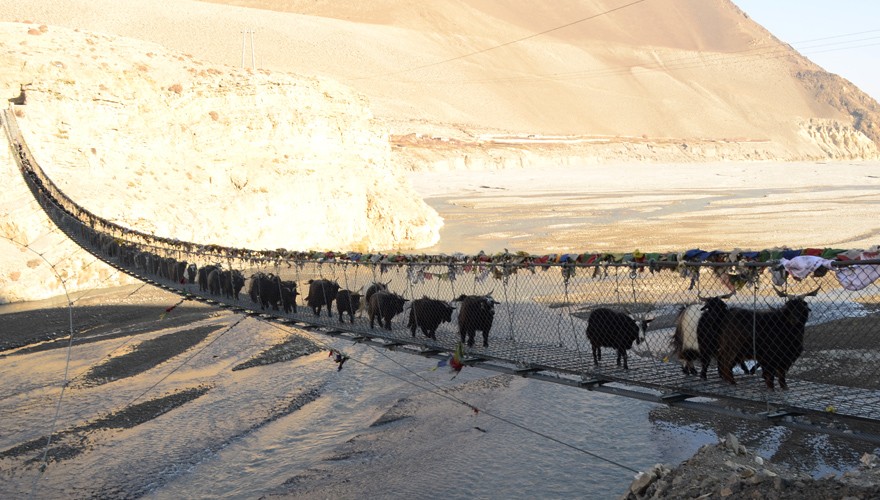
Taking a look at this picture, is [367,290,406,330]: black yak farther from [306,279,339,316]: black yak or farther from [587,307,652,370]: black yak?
[587,307,652,370]: black yak

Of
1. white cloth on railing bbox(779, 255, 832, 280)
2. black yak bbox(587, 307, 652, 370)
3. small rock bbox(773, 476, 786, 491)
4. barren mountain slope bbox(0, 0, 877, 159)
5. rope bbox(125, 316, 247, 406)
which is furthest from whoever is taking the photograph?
barren mountain slope bbox(0, 0, 877, 159)

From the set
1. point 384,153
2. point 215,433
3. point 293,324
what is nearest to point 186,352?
point 293,324

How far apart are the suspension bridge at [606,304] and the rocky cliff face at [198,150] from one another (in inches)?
164

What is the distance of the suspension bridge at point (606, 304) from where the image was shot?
301 inches

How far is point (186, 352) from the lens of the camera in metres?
17.3

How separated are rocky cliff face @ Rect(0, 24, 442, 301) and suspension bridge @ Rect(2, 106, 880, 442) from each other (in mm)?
4176

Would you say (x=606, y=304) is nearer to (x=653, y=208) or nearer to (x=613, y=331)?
(x=613, y=331)

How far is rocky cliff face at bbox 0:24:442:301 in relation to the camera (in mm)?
29359

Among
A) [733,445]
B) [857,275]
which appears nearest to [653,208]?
[733,445]

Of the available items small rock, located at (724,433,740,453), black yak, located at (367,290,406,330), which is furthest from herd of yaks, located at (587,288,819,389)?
black yak, located at (367,290,406,330)

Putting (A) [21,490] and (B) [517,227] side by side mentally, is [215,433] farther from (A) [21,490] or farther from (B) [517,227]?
(B) [517,227]

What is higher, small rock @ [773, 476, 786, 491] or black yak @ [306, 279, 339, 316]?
black yak @ [306, 279, 339, 316]

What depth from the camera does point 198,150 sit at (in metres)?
33.3

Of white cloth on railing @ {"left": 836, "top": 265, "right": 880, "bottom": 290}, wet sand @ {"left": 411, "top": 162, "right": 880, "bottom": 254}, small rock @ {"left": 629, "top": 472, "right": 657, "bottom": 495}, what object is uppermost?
wet sand @ {"left": 411, "top": 162, "right": 880, "bottom": 254}
